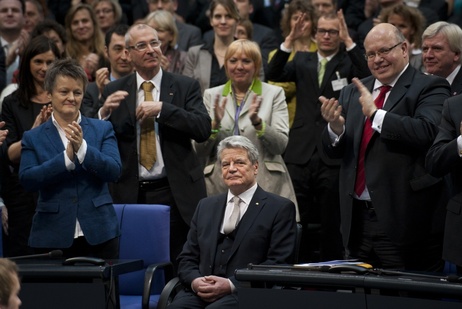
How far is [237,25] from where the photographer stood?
27.9ft

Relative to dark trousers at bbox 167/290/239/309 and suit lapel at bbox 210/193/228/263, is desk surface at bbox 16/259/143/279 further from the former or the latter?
suit lapel at bbox 210/193/228/263

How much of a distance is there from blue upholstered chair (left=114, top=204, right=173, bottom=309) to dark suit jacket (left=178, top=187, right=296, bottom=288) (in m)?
0.25

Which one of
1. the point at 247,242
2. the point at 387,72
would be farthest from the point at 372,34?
the point at 247,242

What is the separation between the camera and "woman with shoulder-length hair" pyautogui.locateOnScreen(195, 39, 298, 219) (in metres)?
6.90

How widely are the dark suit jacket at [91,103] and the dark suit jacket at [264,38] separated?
166 centimetres

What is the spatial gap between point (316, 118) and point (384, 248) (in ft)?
7.05

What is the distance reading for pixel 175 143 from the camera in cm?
648

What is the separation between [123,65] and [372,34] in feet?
7.81

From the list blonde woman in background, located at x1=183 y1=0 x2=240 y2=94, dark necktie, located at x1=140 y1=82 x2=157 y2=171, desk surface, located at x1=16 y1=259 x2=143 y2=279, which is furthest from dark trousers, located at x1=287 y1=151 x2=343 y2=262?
desk surface, located at x1=16 y1=259 x2=143 y2=279

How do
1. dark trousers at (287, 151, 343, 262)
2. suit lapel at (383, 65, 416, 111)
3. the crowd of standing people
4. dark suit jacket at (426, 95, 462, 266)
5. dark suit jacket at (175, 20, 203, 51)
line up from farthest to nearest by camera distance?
dark suit jacket at (175, 20, 203, 51) → dark trousers at (287, 151, 343, 262) → suit lapel at (383, 65, 416, 111) → the crowd of standing people → dark suit jacket at (426, 95, 462, 266)

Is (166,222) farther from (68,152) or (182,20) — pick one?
(182,20)

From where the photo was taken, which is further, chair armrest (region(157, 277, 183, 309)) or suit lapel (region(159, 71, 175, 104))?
suit lapel (region(159, 71, 175, 104))

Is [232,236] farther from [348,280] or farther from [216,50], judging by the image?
[216,50]

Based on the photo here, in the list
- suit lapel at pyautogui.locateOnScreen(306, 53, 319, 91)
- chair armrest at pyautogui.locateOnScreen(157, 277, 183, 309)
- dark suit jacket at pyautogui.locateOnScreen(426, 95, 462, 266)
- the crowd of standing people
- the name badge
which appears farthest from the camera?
suit lapel at pyautogui.locateOnScreen(306, 53, 319, 91)
